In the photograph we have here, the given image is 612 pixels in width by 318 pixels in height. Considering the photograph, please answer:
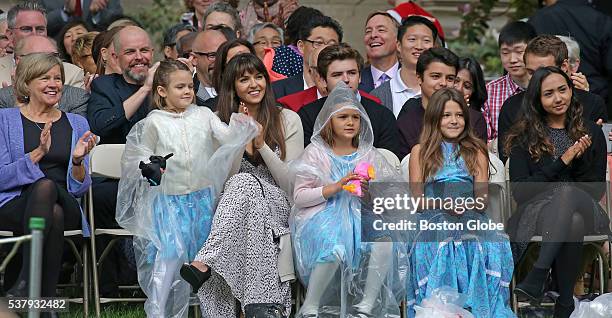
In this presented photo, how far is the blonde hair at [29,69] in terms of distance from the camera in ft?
30.3

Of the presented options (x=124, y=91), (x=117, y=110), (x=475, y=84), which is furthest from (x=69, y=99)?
(x=475, y=84)

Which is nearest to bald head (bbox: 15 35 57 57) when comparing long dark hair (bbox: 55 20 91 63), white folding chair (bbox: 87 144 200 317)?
white folding chair (bbox: 87 144 200 317)

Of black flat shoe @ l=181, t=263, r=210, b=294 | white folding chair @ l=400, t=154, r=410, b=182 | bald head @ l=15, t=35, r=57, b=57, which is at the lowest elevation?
black flat shoe @ l=181, t=263, r=210, b=294

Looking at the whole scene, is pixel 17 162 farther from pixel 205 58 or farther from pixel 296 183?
pixel 205 58

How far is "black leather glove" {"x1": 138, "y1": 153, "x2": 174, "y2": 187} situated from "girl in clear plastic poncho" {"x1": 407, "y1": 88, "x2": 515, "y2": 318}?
1555mm

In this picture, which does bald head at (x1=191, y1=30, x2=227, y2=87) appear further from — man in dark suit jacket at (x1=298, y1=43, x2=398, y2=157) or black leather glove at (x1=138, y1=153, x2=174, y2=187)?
black leather glove at (x1=138, y1=153, x2=174, y2=187)

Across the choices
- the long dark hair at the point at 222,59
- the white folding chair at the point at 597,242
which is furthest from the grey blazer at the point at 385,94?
the white folding chair at the point at 597,242

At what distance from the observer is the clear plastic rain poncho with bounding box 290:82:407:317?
8.60 m

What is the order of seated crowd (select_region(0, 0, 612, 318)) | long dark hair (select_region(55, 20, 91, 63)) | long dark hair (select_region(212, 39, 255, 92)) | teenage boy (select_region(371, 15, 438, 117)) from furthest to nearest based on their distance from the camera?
long dark hair (select_region(55, 20, 91, 63))
teenage boy (select_region(371, 15, 438, 117))
long dark hair (select_region(212, 39, 255, 92))
seated crowd (select_region(0, 0, 612, 318))

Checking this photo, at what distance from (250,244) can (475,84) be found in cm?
265

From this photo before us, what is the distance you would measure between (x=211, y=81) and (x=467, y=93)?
1.86 metres

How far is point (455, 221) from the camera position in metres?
8.86

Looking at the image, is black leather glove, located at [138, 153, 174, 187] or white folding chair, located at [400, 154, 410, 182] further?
white folding chair, located at [400, 154, 410, 182]

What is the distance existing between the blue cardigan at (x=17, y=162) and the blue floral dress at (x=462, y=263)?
84.3 inches
